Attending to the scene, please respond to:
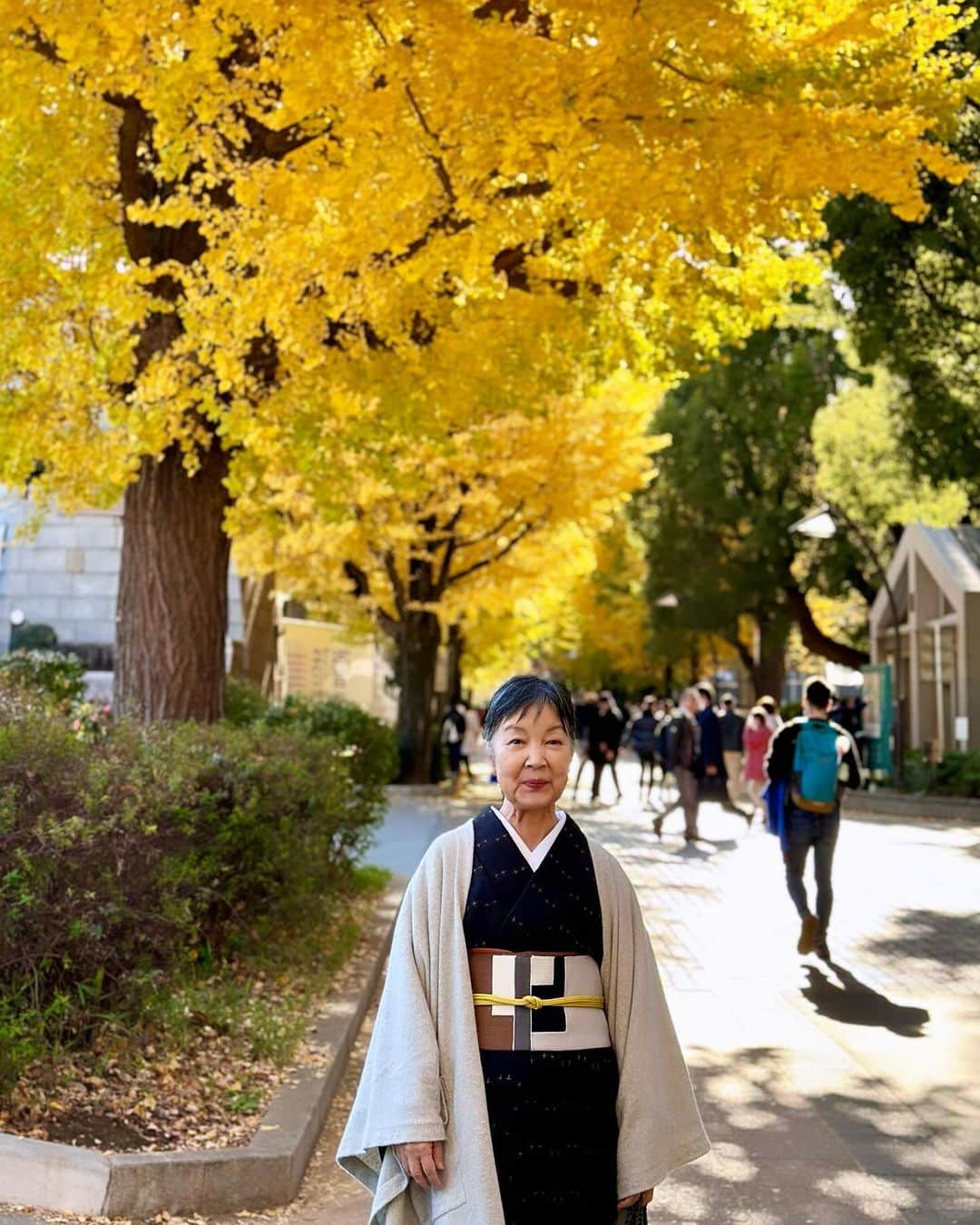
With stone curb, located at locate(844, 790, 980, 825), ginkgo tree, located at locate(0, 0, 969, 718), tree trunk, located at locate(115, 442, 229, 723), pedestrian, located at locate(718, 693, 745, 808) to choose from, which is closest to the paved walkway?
tree trunk, located at locate(115, 442, 229, 723)

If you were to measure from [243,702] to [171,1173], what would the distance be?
16.3m

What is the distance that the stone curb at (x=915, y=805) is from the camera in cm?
2617

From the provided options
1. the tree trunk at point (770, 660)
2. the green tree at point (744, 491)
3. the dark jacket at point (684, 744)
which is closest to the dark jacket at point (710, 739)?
the dark jacket at point (684, 744)

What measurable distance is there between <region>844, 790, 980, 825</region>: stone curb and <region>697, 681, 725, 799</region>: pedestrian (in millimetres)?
5910

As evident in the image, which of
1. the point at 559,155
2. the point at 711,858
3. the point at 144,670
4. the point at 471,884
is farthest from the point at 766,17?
the point at 711,858

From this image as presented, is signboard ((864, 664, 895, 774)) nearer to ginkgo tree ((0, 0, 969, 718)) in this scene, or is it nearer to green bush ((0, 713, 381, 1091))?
ginkgo tree ((0, 0, 969, 718))

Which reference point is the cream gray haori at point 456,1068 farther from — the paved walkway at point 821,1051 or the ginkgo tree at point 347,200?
the ginkgo tree at point 347,200

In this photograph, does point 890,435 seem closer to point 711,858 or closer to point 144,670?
point 711,858

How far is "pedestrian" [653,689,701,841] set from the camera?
2034 cm

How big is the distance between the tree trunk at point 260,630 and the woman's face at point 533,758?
2728 cm

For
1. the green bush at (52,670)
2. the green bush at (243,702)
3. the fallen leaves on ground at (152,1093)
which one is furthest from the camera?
the green bush at (243,702)

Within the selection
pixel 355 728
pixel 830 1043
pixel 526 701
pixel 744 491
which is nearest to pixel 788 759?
pixel 830 1043

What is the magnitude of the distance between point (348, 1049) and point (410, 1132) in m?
5.12

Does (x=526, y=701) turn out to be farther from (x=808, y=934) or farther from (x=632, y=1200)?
(x=808, y=934)
